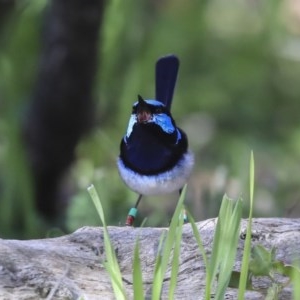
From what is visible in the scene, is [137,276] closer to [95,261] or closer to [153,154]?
[95,261]

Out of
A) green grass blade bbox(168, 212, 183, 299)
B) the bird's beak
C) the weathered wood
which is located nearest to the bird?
the bird's beak

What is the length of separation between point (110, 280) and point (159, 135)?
3.44ft

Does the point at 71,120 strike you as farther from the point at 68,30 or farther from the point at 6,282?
the point at 6,282

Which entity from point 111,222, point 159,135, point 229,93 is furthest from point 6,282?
point 229,93

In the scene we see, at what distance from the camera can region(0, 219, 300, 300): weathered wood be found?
231 cm

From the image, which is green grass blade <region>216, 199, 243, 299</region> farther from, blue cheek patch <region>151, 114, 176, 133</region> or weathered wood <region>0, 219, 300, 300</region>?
blue cheek patch <region>151, 114, 176, 133</region>

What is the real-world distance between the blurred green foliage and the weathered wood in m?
1.26

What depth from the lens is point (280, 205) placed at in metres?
4.42

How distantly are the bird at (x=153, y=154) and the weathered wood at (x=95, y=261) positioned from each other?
529 mm

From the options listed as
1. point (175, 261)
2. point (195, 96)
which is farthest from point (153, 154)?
point (195, 96)

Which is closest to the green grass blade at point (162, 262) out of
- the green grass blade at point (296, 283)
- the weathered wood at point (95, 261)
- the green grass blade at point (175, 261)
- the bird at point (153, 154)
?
the green grass blade at point (175, 261)

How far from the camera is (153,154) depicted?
3328mm

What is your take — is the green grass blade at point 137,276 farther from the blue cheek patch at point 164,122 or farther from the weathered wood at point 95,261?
the blue cheek patch at point 164,122

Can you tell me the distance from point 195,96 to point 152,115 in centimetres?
197
